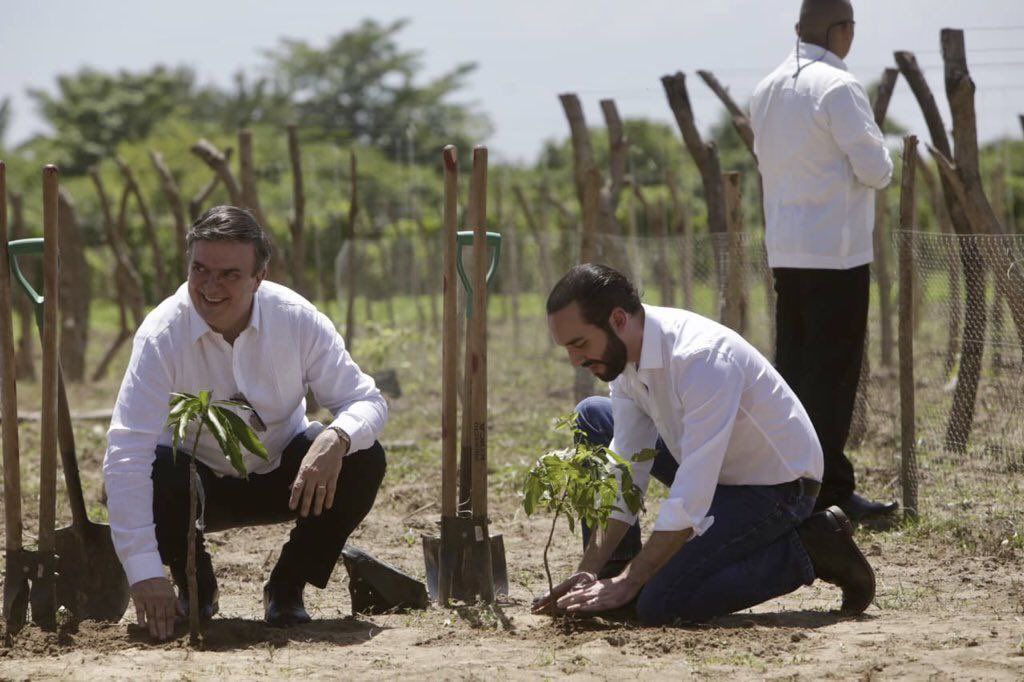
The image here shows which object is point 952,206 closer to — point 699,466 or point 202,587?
point 699,466

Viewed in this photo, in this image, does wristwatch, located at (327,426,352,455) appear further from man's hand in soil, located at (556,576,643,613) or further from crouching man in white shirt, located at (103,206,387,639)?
man's hand in soil, located at (556,576,643,613)

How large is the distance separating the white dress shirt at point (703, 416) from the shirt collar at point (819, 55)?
1.79 metres

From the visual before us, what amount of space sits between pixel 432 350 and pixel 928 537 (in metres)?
7.99

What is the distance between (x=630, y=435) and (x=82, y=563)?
1688 mm

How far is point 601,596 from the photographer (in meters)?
3.50

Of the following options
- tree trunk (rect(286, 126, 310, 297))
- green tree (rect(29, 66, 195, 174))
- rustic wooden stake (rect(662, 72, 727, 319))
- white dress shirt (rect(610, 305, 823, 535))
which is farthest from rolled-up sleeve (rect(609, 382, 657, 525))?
green tree (rect(29, 66, 195, 174))

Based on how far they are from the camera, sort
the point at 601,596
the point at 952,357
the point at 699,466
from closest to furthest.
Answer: the point at 699,466 → the point at 601,596 → the point at 952,357

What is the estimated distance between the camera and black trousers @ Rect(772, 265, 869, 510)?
4828 mm

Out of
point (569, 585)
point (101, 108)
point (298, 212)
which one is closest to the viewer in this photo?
point (569, 585)

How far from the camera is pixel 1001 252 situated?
5.26 meters

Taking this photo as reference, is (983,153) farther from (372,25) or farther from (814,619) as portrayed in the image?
(372,25)

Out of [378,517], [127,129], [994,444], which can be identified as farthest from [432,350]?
[127,129]

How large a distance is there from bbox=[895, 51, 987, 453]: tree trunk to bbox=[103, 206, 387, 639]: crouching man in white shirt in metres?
2.85

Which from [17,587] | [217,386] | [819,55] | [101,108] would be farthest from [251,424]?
[101,108]
